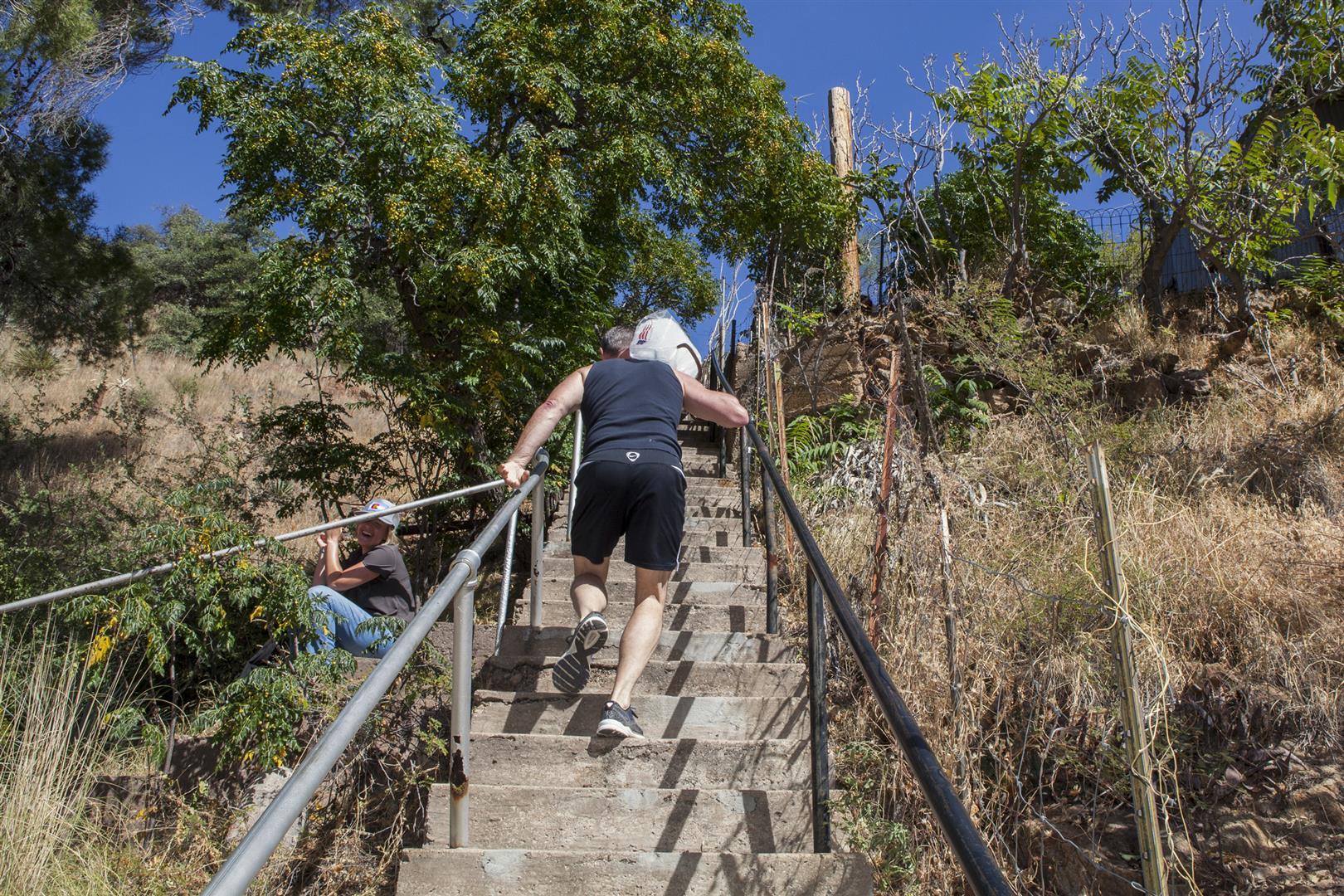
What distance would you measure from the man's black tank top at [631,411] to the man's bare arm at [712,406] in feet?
0.22

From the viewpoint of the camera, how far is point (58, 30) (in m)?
8.93

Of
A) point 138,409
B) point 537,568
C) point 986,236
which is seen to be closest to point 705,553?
point 537,568

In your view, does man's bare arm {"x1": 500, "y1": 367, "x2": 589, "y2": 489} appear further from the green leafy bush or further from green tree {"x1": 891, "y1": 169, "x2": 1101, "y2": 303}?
the green leafy bush

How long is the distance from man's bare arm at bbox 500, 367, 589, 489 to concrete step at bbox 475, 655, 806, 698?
806 mm

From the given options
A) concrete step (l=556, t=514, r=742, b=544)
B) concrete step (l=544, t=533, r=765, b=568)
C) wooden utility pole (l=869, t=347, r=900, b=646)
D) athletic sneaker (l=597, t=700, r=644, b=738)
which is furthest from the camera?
concrete step (l=556, t=514, r=742, b=544)

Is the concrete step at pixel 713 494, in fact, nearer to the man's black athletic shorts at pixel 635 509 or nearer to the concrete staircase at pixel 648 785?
the concrete staircase at pixel 648 785

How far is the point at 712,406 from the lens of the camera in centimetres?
405

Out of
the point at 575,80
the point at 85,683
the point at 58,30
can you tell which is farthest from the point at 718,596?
the point at 58,30

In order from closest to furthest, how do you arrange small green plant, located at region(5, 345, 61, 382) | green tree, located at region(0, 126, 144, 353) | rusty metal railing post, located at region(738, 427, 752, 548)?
rusty metal railing post, located at region(738, 427, 752, 548), green tree, located at region(0, 126, 144, 353), small green plant, located at region(5, 345, 61, 382)

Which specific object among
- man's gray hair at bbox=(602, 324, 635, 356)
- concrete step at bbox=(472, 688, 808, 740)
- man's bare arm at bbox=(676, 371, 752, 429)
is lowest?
concrete step at bbox=(472, 688, 808, 740)

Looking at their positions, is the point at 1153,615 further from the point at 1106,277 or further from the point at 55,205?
the point at 55,205

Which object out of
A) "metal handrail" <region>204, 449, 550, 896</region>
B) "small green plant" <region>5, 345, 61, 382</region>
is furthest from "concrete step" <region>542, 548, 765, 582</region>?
"small green plant" <region>5, 345, 61, 382</region>

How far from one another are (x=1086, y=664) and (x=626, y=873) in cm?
254

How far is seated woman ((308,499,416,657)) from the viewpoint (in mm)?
4898
